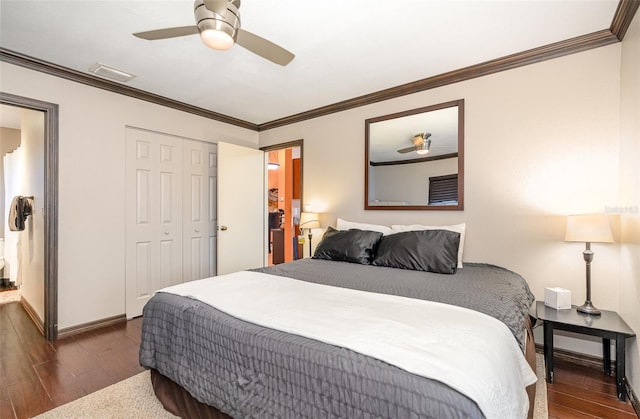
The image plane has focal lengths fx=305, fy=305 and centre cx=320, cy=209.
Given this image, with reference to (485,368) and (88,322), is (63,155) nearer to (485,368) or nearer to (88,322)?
(88,322)

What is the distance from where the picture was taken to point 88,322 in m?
2.99

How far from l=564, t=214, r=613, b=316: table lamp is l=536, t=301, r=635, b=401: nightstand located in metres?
0.10

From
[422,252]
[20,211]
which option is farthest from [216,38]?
[20,211]

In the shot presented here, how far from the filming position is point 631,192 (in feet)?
6.35

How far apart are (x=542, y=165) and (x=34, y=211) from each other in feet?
16.1

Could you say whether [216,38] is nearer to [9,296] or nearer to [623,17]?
[623,17]

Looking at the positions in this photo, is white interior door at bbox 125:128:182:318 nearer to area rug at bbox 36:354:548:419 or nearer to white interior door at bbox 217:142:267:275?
white interior door at bbox 217:142:267:275

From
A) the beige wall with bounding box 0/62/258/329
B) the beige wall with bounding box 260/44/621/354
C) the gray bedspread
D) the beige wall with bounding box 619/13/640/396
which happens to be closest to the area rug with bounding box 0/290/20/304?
the beige wall with bounding box 0/62/258/329

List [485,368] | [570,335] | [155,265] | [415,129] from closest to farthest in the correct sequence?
[485,368]
[570,335]
[415,129]
[155,265]

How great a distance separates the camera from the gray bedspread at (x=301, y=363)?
93 centimetres

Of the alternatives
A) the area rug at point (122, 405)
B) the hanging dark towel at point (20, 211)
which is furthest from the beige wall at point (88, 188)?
the area rug at point (122, 405)

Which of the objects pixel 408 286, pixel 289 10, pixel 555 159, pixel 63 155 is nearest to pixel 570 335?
pixel 555 159

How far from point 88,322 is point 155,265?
2.64 ft

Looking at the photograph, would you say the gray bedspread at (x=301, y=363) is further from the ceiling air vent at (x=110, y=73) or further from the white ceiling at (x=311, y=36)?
the ceiling air vent at (x=110, y=73)
